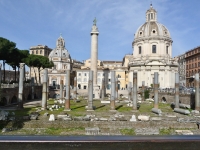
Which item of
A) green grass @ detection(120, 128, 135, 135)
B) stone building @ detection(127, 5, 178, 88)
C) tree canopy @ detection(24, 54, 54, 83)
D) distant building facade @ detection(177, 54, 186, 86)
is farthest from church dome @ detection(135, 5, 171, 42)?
green grass @ detection(120, 128, 135, 135)

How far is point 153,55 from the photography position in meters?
61.0

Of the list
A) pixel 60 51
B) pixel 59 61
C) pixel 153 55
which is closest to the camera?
pixel 153 55

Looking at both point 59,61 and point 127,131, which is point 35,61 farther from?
point 127,131

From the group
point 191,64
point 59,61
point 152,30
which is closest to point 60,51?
point 59,61

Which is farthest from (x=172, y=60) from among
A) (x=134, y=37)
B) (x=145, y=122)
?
(x=145, y=122)

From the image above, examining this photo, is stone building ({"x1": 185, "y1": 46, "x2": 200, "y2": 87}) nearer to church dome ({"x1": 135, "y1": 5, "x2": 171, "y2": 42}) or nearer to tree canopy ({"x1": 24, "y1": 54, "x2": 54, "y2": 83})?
church dome ({"x1": 135, "y1": 5, "x2": 171, "y2": 42})

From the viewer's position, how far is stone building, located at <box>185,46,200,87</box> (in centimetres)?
6408

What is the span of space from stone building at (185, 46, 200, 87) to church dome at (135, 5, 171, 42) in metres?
10.2

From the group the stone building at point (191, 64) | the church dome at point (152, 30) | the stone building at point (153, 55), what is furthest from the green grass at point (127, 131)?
the stone building at point (191, 64)

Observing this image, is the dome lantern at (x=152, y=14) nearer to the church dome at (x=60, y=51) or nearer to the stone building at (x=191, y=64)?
the stone building at (x=191, y=64)

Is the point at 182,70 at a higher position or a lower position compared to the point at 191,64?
lower

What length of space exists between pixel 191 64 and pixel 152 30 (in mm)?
17937

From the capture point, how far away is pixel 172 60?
202ft
